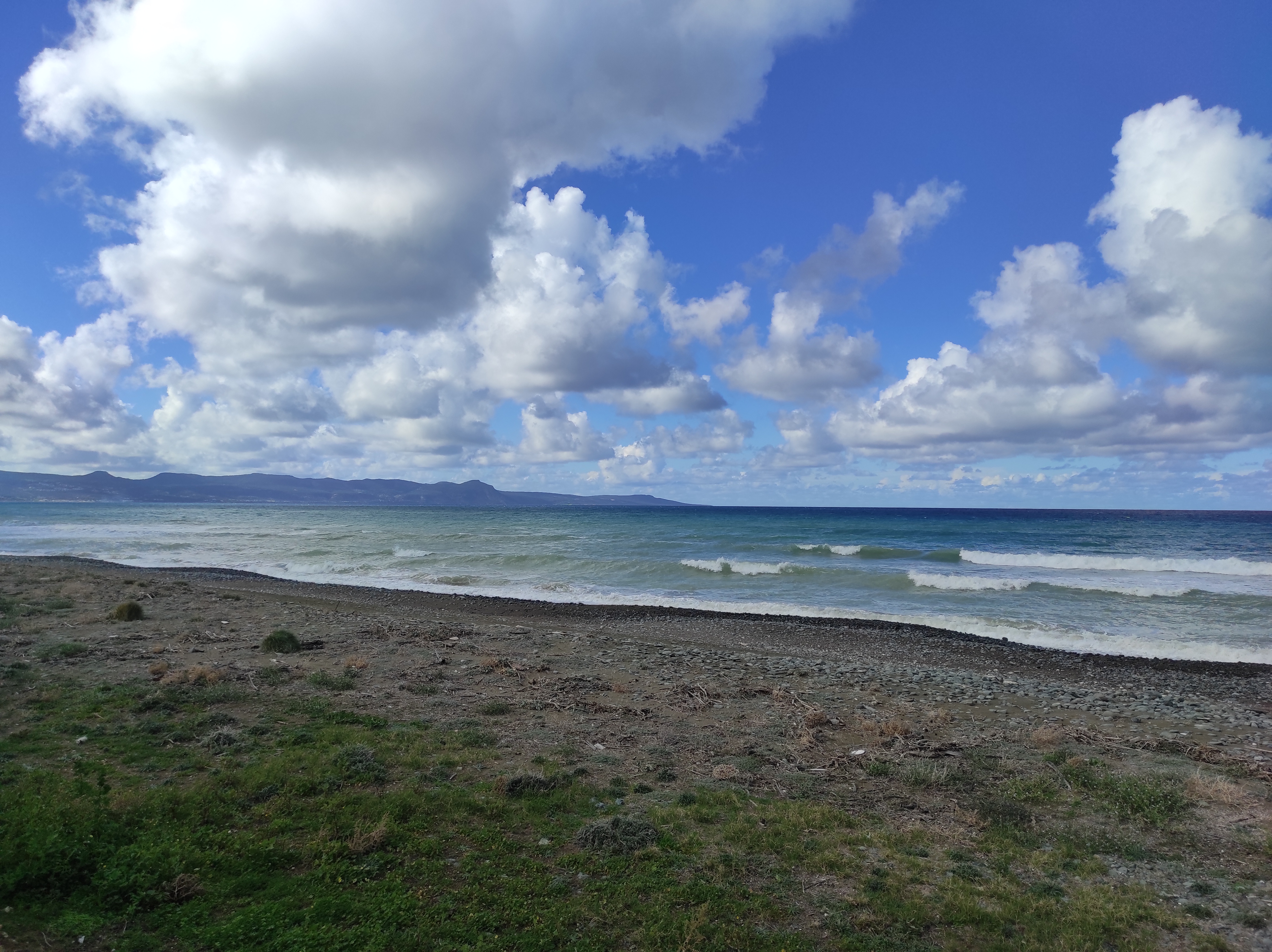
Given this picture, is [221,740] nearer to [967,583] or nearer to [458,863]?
[458,863]

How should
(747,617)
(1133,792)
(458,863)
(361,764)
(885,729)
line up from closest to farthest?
(458,863) → (361,764) → (1133,792) → (885,729) → (747,617)

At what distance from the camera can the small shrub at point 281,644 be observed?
14984mm

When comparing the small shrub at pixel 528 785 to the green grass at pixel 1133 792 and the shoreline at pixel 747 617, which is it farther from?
the shoreline at pixel 747 617

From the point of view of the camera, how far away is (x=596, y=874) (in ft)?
20.6

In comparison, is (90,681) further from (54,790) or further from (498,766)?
(498,766)

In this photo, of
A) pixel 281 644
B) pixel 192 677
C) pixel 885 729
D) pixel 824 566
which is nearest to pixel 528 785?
pixel 885 729

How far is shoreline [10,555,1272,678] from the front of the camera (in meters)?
18.7

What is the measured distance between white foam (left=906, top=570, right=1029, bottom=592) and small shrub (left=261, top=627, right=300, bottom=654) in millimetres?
28922

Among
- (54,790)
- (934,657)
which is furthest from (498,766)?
(934,657)

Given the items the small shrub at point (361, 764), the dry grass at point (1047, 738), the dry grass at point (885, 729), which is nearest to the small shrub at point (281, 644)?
the small shrub at point (361, 764)

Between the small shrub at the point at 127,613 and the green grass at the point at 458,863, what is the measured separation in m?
9.66

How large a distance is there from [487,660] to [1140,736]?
41.4 feet

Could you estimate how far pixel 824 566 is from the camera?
4109 centimetres

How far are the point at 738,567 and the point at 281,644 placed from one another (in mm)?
29848
